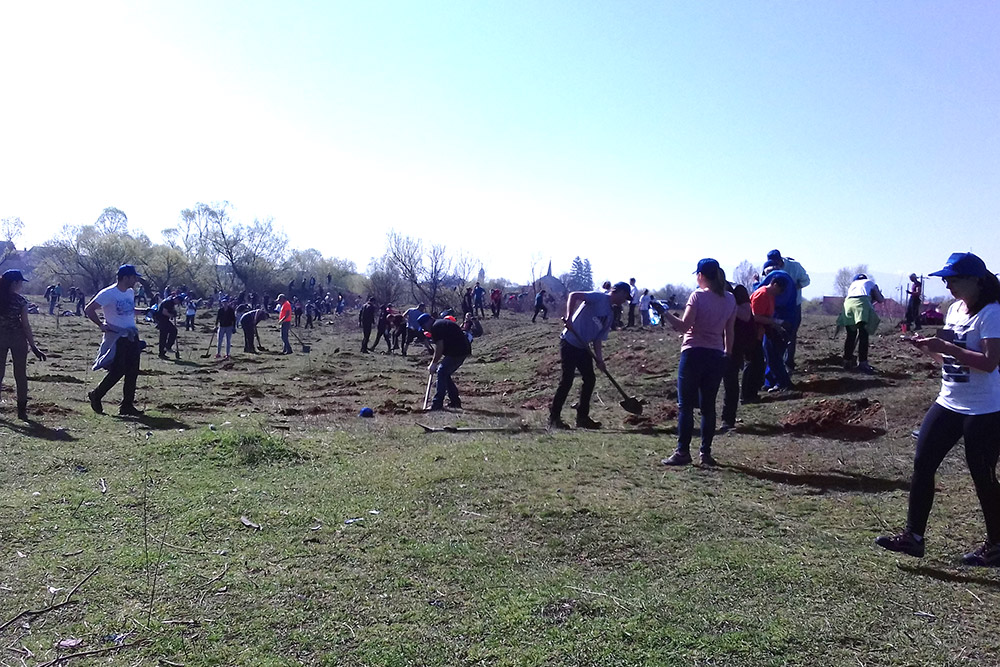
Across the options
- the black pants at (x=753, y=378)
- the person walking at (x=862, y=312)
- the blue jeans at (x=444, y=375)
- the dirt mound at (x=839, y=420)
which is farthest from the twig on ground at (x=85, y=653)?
the person walking at (x=862, y=312)

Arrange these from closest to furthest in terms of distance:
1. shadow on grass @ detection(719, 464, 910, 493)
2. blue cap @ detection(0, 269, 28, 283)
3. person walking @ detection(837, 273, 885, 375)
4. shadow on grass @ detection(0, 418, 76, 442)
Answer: shadow on grass @ detection(719, 464, 910, 493), shadow on grass @ detection(0, 418, 76, 442), blue cap @ detection(0, 269, 28, 283), person walking @ detection(837, 273, 885, 375)

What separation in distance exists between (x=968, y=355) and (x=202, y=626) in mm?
4263

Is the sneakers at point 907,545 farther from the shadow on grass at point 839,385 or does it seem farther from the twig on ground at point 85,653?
the shadow on grass at point 839,385

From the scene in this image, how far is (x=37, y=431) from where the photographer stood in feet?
28.0

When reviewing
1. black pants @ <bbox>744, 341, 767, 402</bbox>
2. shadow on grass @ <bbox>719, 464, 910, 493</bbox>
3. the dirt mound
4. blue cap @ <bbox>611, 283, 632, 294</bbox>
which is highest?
blue cap @ <bbox>611, 283, 632, 294</bbox>

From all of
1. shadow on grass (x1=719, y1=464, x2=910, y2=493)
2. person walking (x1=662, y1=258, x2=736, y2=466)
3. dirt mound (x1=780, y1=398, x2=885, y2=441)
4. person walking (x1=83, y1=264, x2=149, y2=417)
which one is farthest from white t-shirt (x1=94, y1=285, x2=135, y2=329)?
dirt mound (x1=780, y1=398, x2=885, y2=441)

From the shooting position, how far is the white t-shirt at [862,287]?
11.9 metres

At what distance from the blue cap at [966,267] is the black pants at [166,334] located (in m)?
21.6

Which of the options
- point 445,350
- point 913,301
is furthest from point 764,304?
point 913,301

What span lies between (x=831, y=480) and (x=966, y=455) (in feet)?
7.88

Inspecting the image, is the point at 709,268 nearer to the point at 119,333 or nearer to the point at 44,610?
the point at 44,610

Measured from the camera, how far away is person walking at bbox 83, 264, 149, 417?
9828mm

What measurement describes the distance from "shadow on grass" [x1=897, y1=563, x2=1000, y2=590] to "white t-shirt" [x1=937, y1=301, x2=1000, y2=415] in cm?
91

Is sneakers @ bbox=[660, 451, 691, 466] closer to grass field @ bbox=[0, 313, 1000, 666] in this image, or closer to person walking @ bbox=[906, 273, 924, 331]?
grass field @ bbox=[0, 313, 1000, 666]
